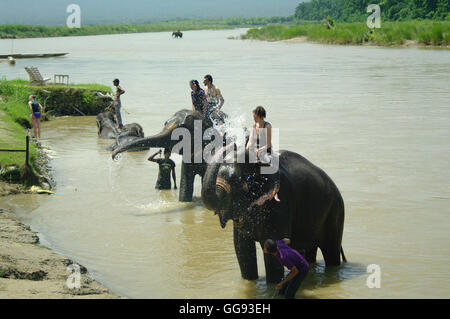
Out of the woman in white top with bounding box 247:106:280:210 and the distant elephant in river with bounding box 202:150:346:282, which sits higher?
the woman in white top with bounding box 247:106:280:210

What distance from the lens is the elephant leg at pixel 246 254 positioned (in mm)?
7770

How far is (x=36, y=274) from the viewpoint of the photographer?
768 centimetres

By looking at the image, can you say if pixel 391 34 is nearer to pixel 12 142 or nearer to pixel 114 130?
pixel 114 130

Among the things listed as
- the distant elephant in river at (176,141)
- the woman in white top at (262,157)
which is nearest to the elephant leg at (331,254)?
the woman in white top at (262,157)

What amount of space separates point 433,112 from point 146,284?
51.0ft

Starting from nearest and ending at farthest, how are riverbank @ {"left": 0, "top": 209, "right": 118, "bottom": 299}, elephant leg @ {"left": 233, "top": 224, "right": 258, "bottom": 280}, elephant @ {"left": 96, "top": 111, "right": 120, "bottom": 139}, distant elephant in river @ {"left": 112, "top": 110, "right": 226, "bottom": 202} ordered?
riverbank @ {"left": 0, "top": 209, "right": 118, "bottom": 299}
elephant leg @ {"left": 233, "top": 224, "right": 258, "bottom": 280}
distant elephant in river @ {"left": 112, "top": 110, "right": 226, "bottom": 202}
elephant @ {"left": 96, "top": 111, "right": 120, "bottom": 139}

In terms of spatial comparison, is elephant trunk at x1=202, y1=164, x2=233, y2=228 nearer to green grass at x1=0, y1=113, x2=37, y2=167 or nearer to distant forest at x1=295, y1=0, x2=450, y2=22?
green grass at x1=0, y1=113, x2=37, y2=167

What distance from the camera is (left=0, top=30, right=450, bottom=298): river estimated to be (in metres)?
8.42

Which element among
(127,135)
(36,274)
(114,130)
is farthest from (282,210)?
(114,130)

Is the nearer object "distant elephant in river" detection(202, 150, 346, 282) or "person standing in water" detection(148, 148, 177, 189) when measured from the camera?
"distant elephant in river" detection(202, 150, 346, 282)

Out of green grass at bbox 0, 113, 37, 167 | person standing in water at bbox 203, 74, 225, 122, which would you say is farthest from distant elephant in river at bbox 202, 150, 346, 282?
green grass at bbox 0, 113, 37, 167

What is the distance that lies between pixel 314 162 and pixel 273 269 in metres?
7.21

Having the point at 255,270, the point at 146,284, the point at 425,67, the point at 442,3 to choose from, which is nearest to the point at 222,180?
the point at 255,270

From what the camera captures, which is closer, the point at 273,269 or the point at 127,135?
the point at 273,269
